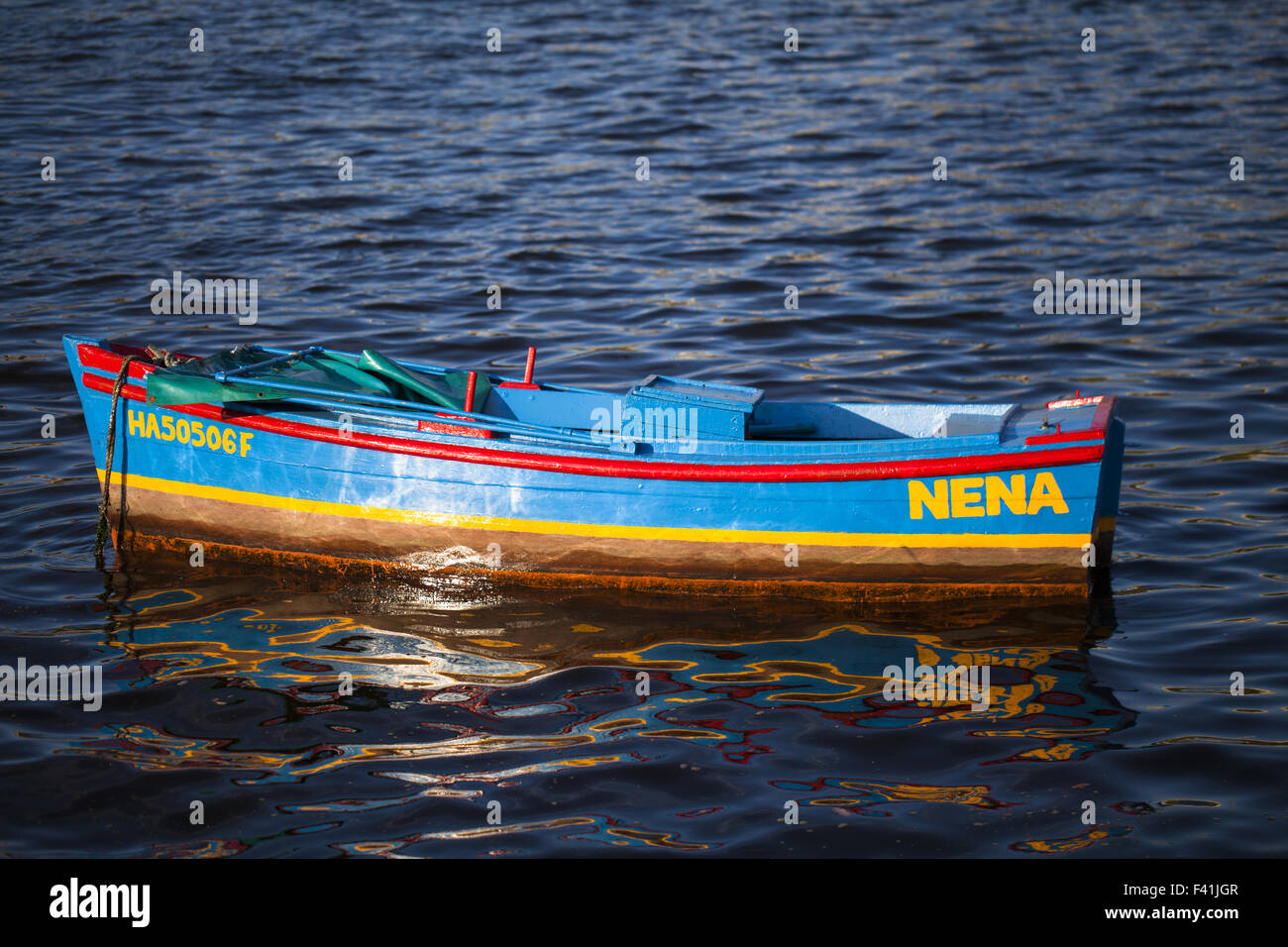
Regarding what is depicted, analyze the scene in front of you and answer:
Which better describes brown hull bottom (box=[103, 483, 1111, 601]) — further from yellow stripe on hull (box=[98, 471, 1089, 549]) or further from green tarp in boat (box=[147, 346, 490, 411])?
green tarp in boat (box=[147, 346, 490, 411])

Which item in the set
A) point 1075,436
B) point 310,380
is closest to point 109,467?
point 310,380

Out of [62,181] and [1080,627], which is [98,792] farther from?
[62,181]

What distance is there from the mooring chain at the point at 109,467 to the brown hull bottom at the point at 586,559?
0.14 metres

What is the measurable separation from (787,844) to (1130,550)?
13.2 ft

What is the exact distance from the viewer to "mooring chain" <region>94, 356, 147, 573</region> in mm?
8688

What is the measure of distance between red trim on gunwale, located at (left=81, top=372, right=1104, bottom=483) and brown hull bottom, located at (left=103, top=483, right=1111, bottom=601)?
0.49 metres

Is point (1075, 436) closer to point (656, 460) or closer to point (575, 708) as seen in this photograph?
point (656, 460)

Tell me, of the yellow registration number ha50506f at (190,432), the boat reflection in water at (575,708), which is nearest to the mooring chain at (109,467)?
the yellow registration number ha50506f at (190,432)

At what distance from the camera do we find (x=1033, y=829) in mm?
6449

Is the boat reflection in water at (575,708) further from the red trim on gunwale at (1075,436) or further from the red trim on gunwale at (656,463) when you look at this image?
the red trim on gunwale at (1075,436)

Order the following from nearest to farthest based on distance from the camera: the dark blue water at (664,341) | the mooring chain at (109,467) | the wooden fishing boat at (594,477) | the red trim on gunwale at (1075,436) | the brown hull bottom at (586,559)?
the dark blue water at (664,341)
the red trim on gunwale at (1075,436)
the wooden fishing boat at (594,477)
the brown hull bottom at (586,559)
the mooring chain at (109,467)

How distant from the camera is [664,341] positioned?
1305cm

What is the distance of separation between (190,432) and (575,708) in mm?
3168

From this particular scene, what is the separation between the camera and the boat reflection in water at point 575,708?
6.63m
